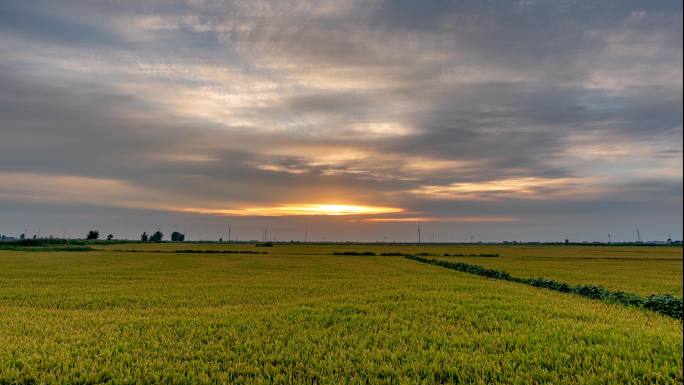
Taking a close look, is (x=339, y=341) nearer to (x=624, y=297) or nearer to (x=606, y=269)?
(x=624, y=297)

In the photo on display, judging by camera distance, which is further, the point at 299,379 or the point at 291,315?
the point at 291,315

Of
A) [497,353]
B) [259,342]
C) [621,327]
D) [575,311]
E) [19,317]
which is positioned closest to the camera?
[497,353]

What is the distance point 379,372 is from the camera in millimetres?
9602

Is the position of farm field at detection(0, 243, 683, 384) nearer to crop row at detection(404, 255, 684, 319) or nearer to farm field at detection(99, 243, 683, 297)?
crop row at detection(404, 255, 684, 319)

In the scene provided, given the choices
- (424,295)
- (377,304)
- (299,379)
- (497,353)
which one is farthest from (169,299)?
(497,353)

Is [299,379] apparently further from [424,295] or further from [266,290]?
[266,290]

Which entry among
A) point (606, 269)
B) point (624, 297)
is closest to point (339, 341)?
point (624, 297)

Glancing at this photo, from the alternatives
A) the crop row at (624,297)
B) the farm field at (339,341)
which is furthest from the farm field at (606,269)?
the farm field at (339,341)

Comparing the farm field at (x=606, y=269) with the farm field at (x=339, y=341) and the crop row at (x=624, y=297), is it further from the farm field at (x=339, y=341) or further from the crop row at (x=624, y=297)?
the farm field at (x=339, y=341)

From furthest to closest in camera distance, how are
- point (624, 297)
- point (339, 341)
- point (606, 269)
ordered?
point (606, 269) → point (624, 297) → point (339, 341)

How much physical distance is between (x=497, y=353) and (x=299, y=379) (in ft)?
19.0

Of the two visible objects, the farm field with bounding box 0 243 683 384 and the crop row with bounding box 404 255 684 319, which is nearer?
the farm field with bounding box 0 243 683 384

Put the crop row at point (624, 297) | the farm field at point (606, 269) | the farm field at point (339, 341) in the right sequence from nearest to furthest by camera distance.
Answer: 1. the farm field at point (339, 341)
2. the crop row at point (624, 297)
3. the farm field at point (606, 269)

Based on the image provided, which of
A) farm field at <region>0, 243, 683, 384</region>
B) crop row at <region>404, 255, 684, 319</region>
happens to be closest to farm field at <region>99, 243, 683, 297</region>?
crop row at <region>404, 255, 684, 319</region>
